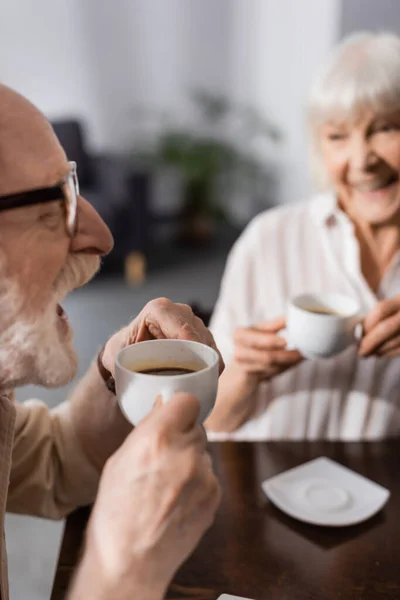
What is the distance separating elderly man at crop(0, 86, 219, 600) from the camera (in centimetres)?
56

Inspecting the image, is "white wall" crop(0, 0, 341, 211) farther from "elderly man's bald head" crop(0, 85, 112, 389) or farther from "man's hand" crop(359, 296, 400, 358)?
"elderly man's bald head" crop(0, 85, 112, 389)

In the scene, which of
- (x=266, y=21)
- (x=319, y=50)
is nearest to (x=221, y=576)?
(x=319, y=50)

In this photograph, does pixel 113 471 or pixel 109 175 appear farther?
pixel 109 175

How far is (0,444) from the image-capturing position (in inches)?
34.3

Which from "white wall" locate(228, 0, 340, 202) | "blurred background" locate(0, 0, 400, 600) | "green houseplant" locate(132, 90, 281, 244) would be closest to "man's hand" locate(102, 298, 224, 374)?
"blurred background" locate(0, 0, 400, 600)

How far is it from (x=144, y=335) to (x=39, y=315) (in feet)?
0.42

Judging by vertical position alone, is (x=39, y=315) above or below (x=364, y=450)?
above

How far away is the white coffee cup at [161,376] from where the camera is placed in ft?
1.98

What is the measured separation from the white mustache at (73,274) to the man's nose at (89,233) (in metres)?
0.01

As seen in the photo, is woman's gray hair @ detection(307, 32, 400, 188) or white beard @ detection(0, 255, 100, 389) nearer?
white beard @ detection(0, 255, 100, 389)

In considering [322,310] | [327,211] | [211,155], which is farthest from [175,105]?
[322,310]

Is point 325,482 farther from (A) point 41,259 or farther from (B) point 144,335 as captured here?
(A) point 41,259

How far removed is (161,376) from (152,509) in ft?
0.41

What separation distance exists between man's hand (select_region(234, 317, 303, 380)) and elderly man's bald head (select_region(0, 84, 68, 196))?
63 cm
